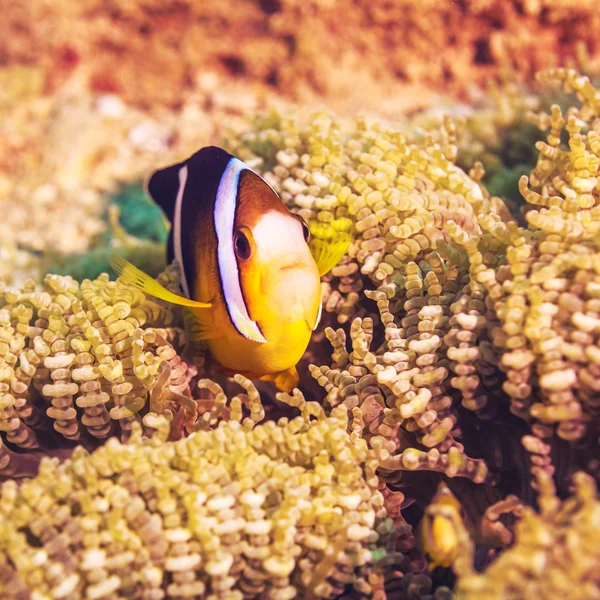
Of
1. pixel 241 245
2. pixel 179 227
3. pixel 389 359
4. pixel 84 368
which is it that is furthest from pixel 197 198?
pixel 389 359

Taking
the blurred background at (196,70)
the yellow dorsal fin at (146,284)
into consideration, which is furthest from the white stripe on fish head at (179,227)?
the blurred background at (196,70)

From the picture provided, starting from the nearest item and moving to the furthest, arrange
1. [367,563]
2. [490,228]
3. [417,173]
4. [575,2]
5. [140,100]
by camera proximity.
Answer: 1. [367,563]
2. [490,228]
3. [417,173]
4. [575,2]
5. [140,100]

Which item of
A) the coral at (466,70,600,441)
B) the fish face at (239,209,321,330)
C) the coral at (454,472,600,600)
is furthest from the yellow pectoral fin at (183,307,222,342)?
the coral at (454,472,600,600)

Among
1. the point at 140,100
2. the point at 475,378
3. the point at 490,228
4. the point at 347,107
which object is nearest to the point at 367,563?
the point at 475,378

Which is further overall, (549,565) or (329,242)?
(329,242)

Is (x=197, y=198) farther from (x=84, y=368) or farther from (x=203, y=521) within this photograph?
(x=203, y=521)

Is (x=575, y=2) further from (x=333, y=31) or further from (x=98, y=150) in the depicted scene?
(x=98, y=150)
